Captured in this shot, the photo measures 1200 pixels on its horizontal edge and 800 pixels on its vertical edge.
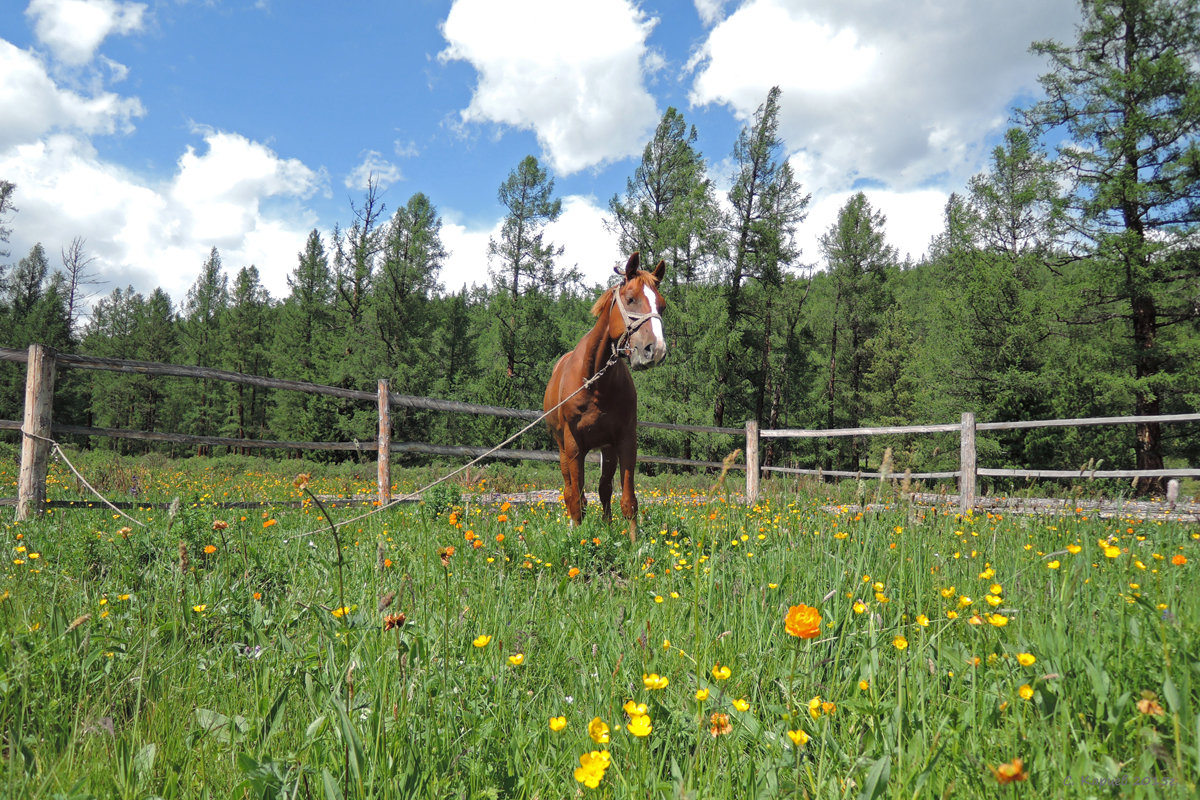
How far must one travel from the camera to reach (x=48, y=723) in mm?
1409

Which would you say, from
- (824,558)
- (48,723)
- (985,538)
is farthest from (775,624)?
(985,538)

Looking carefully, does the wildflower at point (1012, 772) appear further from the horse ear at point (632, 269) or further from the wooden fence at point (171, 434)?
the horse ear at point (632, 269)

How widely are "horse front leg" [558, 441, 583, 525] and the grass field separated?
194cm

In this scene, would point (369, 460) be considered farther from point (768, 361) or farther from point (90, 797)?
point (90, 797)

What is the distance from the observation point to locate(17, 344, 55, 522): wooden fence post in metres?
5.19

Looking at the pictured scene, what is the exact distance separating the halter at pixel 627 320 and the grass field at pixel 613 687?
201 centimetres

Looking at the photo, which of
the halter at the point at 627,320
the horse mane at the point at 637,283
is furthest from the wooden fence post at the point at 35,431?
the halter at the point at 627,320

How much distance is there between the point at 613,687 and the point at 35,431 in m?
6.61

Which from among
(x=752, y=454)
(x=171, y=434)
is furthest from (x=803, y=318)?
(x=171, y=434)

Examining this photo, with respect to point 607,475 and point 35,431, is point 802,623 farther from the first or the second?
point 35,431

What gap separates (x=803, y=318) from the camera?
110 feet

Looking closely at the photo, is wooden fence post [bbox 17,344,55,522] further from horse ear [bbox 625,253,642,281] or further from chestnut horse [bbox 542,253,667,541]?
horse ear [bbox 625,253,642,281]

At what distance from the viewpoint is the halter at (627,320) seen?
169 inches

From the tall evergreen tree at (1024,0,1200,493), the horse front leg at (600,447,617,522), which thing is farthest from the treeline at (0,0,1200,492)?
the horse front leg at (600,447,617,522)
